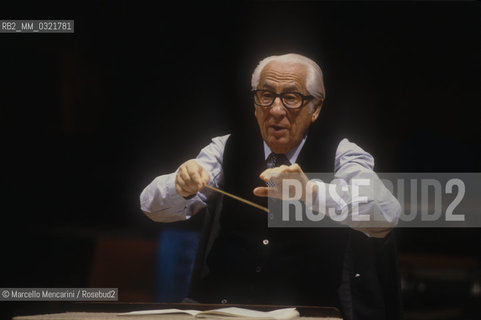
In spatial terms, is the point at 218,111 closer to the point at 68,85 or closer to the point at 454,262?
the point at 68,85

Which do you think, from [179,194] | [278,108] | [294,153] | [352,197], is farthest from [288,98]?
[179,194]

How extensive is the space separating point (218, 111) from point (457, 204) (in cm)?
118

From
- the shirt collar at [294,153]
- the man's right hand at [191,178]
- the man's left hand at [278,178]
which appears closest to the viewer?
the man's left hand at [278,178]

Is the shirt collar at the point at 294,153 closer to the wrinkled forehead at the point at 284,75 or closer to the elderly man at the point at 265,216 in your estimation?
the elderly man at the point at 265,216

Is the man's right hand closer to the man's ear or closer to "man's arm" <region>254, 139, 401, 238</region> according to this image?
"man's arm" <region>254, 139, 401, 238</region>

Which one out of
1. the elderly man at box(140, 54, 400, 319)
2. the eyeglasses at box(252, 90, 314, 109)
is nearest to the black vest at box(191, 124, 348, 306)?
the elderly man at box(140, 54, 400, 319)

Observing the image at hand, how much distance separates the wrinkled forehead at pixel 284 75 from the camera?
2.59 meters

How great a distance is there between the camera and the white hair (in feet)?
8.62

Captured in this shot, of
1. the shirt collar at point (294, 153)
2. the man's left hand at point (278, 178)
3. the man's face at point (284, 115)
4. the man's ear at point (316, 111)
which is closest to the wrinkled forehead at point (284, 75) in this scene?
the man's face at point (284, 115)

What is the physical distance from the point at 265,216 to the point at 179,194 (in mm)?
388

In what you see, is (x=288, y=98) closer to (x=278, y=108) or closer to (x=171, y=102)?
(x=278, y=108)

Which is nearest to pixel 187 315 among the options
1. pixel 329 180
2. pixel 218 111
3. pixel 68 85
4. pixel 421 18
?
pixel 329 180

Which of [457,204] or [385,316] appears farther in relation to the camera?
[457,204]

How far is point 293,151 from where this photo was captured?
8.48 feet
